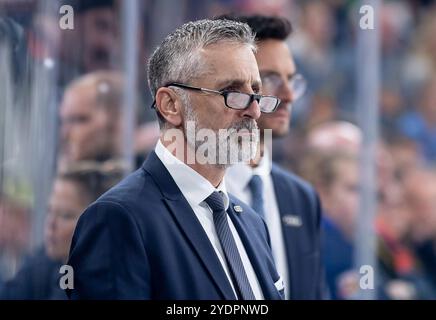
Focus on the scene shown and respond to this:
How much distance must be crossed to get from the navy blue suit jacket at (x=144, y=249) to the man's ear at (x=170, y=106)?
95 mm

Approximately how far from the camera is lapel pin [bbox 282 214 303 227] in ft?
5.81

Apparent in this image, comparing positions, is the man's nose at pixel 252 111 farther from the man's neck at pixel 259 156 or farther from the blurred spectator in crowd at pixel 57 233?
the blurred spectator in crowd at pixel 57 233

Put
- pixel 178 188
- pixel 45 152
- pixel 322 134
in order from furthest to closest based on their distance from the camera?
pixel 322 134
pixel 45 152
pixel 178 188

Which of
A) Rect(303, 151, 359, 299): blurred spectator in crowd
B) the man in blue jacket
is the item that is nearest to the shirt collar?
the man in blue jacket

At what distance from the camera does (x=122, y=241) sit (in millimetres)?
1086

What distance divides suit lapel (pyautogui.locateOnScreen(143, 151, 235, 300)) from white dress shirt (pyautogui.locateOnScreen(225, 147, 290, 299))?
0.49m

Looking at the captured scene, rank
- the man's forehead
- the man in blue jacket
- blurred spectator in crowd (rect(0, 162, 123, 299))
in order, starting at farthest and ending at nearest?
1. blurred spectator in crowd (rect(0, 162, 123, 299))
2. the man in blue jacket
3. the man's forehead

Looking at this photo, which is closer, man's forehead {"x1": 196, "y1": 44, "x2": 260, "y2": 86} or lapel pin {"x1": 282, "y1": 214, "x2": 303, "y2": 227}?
man's forehead {"x1": 196, "y1": 44, "x2": 260, "y2": 86}

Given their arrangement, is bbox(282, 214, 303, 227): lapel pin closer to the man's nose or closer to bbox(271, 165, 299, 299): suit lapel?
bbox(271, 165, 299, 299): suit lapel

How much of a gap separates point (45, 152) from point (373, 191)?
Answer: 1.01 m

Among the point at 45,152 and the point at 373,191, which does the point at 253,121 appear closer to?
the point at 45,152

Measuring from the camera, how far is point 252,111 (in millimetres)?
1200
